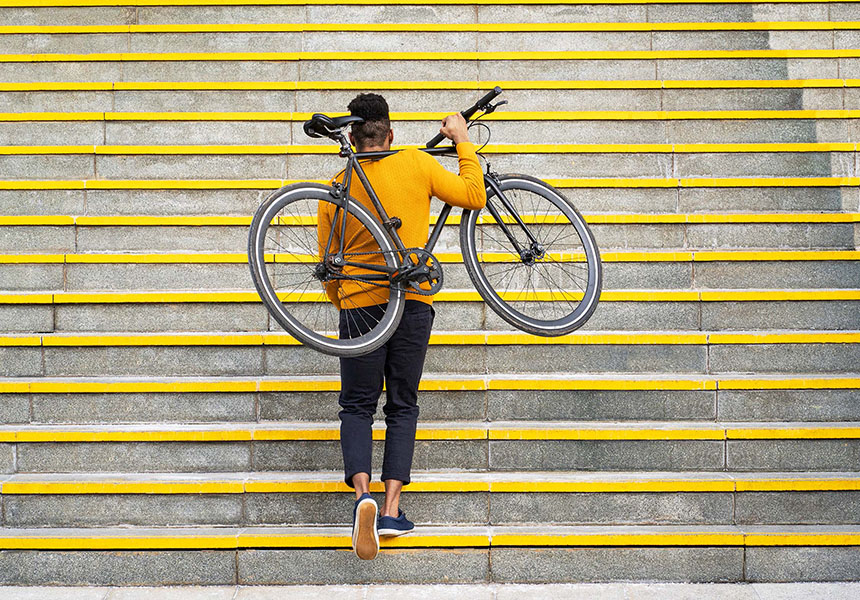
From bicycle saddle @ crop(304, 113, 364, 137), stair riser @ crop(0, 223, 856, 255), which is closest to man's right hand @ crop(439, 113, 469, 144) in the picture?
bicycle saddle @ crop(304, 113, 364, 137)

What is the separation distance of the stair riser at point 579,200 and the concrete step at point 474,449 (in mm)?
1445

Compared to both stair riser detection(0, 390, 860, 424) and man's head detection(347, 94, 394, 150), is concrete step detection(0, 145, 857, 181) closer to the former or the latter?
stair riser detection(0, 390, 860, 424)

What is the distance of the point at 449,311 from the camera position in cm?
462

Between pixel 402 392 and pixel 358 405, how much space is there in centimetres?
19

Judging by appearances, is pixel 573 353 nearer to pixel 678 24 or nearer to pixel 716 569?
pixel 716 569

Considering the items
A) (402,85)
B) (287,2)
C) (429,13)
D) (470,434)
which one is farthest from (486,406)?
(287,2)

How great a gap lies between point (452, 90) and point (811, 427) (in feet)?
9.33

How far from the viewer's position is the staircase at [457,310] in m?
3.81

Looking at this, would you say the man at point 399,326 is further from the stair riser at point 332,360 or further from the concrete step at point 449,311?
the concrete step at point 449,311

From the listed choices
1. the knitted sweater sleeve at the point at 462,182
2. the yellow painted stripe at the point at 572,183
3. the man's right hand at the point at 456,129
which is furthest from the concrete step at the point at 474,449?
the yellow painted stripe at the point at 572,183

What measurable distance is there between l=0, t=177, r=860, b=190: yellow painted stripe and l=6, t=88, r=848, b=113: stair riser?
2.05 ft

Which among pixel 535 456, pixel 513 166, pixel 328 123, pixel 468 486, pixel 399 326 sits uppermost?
pixel 513 166

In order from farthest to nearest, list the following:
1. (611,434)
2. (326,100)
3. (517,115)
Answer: (326,100) < (517,115) < (611,434)

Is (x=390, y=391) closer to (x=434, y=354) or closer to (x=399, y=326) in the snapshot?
(x=399, y=326)
